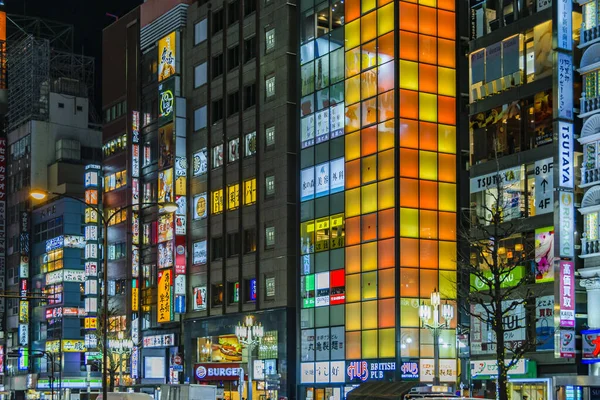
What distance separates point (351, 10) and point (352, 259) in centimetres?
1757

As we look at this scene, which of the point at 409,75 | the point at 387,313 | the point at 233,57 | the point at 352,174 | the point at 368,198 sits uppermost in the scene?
the point at 233,57

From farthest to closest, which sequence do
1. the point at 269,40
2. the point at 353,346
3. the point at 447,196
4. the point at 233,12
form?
the point at 233,12, the point at 269,40, the point at 353,346, the point at 447,196

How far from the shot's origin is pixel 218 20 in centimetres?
9294

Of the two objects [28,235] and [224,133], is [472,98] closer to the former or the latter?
[224,133]

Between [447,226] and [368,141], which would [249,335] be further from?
[368,141]

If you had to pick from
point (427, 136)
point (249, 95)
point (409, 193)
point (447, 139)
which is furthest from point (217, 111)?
point (409, 193)

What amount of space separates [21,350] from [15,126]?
93.0 ft

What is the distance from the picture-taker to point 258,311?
8331cm

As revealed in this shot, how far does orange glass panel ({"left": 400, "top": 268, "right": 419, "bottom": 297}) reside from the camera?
71.8 meters

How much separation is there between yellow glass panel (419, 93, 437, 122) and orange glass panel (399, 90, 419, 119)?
41 centimetres

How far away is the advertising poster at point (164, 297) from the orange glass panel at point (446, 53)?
31.3 metres

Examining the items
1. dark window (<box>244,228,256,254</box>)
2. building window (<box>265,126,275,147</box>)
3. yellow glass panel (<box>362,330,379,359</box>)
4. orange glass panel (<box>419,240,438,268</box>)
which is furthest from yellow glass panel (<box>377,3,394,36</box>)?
yellow glass panel (<box>362,330,379,359</box>)

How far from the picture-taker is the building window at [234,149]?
8812 centimetres

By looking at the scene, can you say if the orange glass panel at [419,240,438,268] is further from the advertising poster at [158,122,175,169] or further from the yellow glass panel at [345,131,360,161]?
the advertising poster at [158,122,175,169]
